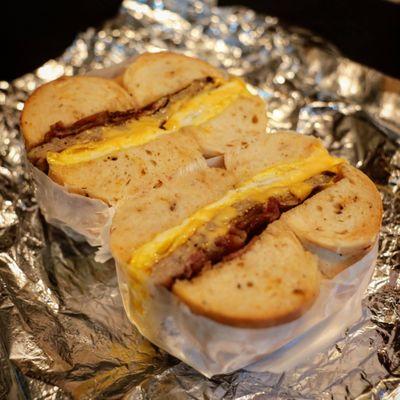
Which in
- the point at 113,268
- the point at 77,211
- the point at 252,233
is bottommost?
the point at 113,268

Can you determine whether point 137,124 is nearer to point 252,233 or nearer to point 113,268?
point 113,268

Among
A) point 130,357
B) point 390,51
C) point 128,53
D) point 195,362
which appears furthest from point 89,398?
point 390,51

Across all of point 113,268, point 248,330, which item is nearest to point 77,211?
point 113,268

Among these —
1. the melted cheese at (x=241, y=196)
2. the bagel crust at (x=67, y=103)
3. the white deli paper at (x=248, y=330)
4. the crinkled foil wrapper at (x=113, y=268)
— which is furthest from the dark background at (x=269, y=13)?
Answer: the white deli paper at (x=248, y=330)

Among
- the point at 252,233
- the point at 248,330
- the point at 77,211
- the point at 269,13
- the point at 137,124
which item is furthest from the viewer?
the point at 269,13

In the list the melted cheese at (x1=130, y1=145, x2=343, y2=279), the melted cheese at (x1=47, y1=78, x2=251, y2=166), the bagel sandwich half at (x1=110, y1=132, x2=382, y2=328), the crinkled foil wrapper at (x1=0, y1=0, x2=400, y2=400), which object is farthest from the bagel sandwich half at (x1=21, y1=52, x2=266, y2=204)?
the crinkled foil wrapper at (x1=0, y1=0, x2=400, y2=400)

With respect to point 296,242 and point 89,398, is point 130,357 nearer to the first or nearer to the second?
point 89,398

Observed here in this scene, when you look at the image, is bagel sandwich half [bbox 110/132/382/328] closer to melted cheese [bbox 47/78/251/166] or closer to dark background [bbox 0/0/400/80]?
melted cheese [bbox 47/78/251/166]

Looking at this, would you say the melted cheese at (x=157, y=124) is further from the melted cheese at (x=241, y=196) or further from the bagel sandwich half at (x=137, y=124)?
the melted cheese at (x=241, y=196)
